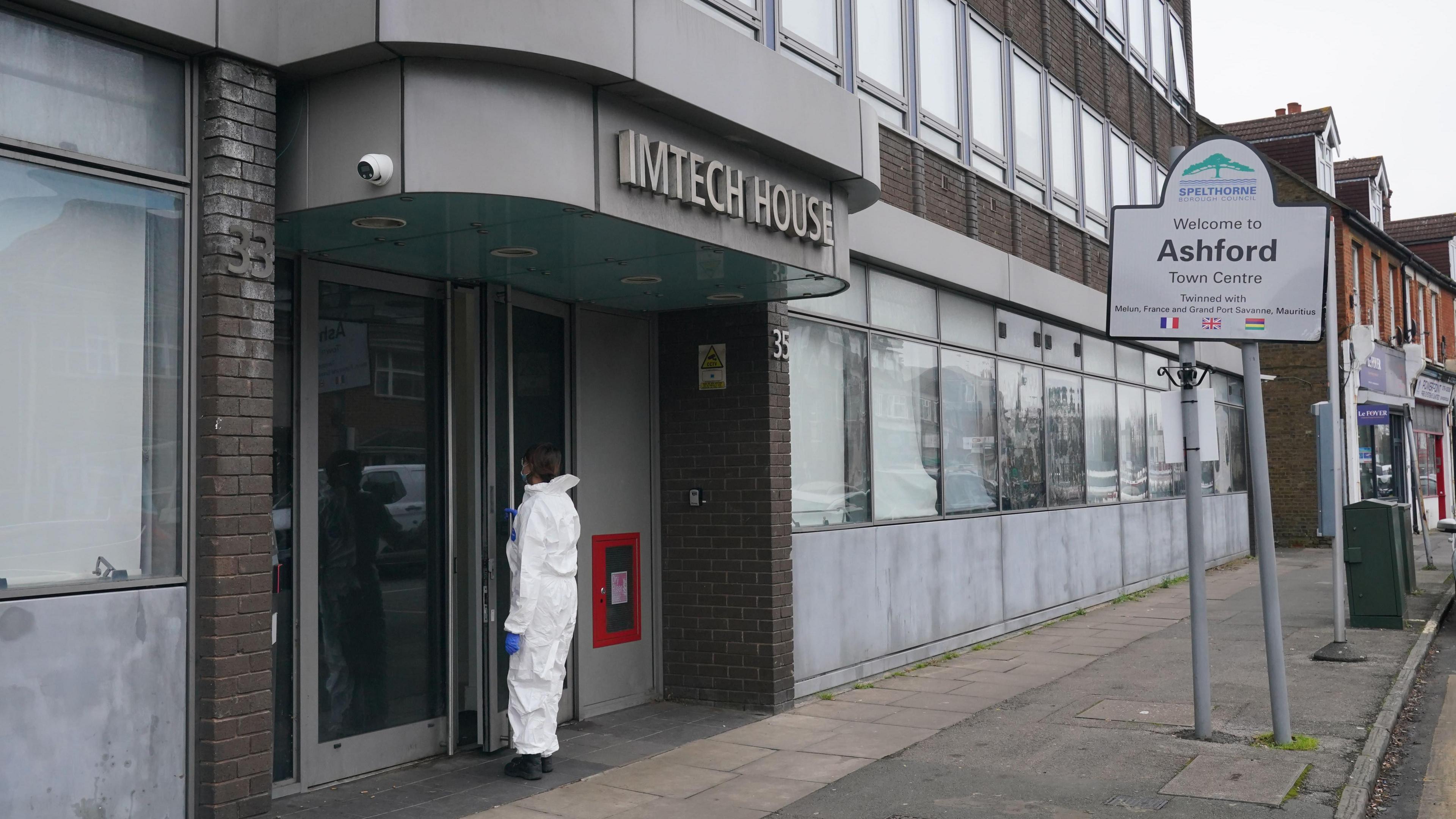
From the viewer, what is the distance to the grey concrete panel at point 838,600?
9477 mm

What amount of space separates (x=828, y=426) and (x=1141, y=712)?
3.27 metres

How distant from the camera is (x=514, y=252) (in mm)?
6934

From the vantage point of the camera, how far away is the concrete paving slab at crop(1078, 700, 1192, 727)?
843 cm

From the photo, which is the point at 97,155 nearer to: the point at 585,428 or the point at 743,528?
the point at 585,428

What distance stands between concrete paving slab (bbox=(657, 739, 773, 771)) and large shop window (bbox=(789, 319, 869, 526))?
7.00 feet

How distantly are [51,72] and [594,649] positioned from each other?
5.06 metres

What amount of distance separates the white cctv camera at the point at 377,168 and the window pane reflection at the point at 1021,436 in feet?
29.7

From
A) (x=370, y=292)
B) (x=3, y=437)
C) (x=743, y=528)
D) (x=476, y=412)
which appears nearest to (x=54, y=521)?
(x=3, y=437)

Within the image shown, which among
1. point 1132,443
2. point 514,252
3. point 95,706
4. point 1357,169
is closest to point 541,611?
point 514,252

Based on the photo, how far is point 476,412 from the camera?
780 centimetres

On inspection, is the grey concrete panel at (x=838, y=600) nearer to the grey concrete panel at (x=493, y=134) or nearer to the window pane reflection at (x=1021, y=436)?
the window pane reflection at (x=1021, y=436)

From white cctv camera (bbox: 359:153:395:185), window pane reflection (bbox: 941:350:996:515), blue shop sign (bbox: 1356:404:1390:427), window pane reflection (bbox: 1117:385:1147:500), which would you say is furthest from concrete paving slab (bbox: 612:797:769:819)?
blue shop sign (bbox: 1356:404:1390:427)

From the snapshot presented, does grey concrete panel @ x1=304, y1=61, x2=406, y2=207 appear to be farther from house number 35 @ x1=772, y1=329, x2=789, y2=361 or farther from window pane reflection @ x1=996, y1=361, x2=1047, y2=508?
window pane reflection @ x1=996, y1=361, x2=1047, y2=508

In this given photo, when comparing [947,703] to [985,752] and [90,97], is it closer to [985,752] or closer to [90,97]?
[985,752]
